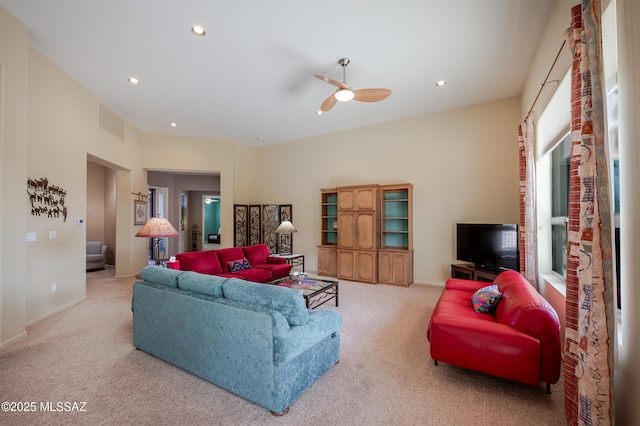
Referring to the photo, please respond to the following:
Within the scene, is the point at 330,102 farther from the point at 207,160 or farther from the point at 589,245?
the point at 207,160

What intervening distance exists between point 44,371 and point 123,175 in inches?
190

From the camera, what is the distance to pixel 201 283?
2.40m

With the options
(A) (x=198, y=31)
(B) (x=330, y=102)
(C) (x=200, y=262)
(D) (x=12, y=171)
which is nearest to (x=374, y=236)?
(B) (x=330, y=102)

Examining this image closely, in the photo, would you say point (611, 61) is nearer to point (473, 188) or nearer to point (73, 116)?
point (473, 188)

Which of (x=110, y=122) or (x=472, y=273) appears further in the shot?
(x=110, y=122)

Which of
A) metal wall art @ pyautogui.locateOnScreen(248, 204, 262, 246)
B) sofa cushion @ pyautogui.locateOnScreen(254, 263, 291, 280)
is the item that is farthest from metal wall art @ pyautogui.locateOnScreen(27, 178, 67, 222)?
metal wall art @ pyautogui.locateOnScreen(248, 204, 262, 246)

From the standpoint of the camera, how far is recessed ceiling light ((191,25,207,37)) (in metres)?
3.00

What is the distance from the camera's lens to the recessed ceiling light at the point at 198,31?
9.83 ft

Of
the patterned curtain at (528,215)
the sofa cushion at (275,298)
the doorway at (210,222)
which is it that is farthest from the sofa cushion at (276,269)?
the doorway at (210,222)

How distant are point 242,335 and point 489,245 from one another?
4.27 m

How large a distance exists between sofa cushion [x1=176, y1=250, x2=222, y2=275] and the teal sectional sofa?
168 centimetres

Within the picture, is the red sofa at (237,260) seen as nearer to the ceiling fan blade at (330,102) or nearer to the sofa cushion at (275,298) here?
the sofa cushion at (275,298)

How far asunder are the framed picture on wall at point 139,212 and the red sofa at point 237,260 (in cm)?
268

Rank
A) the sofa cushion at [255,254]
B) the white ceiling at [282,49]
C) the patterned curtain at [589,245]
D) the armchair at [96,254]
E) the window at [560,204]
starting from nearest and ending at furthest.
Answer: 1. the patterned curtain at [589,245]
2. the white ceiling at [282,49]
3. the window at [560,204]
4. the sofa cushion at [255,254]
5. the armchair at [96,254]
